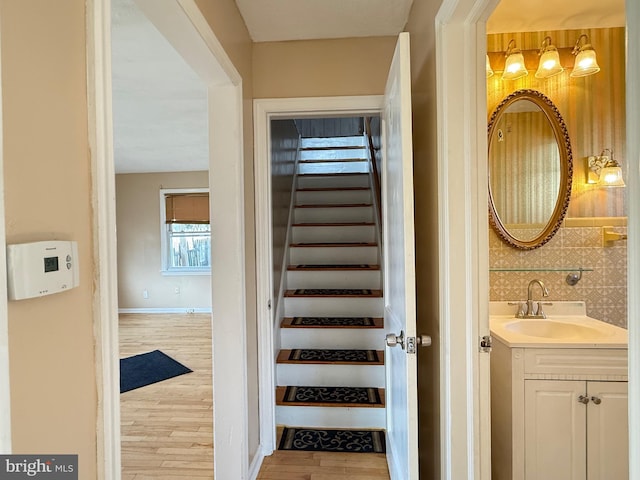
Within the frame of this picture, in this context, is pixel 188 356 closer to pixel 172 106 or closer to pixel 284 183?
pixel 284 183

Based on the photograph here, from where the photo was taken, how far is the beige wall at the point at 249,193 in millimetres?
1670

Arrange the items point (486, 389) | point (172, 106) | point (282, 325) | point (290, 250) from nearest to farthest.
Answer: point (486, 389) < point (282, 325) < point (172, 106) < point (290, 250)

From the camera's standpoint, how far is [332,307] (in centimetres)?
285

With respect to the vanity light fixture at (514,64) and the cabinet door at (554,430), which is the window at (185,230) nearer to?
the vanity light fixture at (514,64)

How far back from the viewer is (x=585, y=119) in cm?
182

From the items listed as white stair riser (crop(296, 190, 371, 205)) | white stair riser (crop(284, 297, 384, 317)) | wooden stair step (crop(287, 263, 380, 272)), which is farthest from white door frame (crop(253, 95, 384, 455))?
white stair riser (crop(296, 190, 371, 205))

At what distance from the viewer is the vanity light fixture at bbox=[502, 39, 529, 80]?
176 centimetres

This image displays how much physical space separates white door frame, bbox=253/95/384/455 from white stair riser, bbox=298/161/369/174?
243 centimetres

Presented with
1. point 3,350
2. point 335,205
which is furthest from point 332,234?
point 3,350

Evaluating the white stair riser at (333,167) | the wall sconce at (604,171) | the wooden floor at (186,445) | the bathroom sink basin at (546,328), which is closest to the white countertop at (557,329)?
the bathroom sink basin at (546,328)

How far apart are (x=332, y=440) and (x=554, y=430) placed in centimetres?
124

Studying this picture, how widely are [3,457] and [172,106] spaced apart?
3075 millimetres

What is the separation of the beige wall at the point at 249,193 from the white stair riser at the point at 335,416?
29 cm

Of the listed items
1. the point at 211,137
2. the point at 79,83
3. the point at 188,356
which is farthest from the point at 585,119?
the point at 188,356
